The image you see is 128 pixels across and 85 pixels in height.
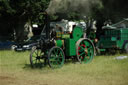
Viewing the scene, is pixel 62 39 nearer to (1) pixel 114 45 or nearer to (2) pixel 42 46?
(2) pixel 42 46

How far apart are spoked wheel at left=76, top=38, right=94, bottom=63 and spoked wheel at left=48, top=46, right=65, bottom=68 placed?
94 centimetres

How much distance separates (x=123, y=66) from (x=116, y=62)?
1044 mm

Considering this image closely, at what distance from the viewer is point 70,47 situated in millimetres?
10875

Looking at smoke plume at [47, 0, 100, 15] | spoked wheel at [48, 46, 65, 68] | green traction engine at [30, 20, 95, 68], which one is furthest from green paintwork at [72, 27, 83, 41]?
smoke plume at [47, 0, 100, 15]

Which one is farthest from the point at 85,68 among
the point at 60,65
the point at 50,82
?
the point at 50,82

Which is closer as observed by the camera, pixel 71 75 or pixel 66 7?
pixel 71 75

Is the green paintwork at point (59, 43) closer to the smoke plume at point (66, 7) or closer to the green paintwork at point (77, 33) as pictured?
the green paintwork at point (77, 33)

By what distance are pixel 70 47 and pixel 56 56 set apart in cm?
88

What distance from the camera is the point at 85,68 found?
9883 mm

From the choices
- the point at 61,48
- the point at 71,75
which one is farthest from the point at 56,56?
the point at 71,75

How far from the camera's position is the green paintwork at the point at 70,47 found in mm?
10859

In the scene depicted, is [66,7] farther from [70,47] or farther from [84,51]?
[84,51]

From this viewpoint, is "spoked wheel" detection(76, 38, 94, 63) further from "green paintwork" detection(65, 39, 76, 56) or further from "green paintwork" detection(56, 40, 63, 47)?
"green paintwork" detection(56, 40, 63, 47)

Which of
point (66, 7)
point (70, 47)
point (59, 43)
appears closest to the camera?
point (66, 7)
